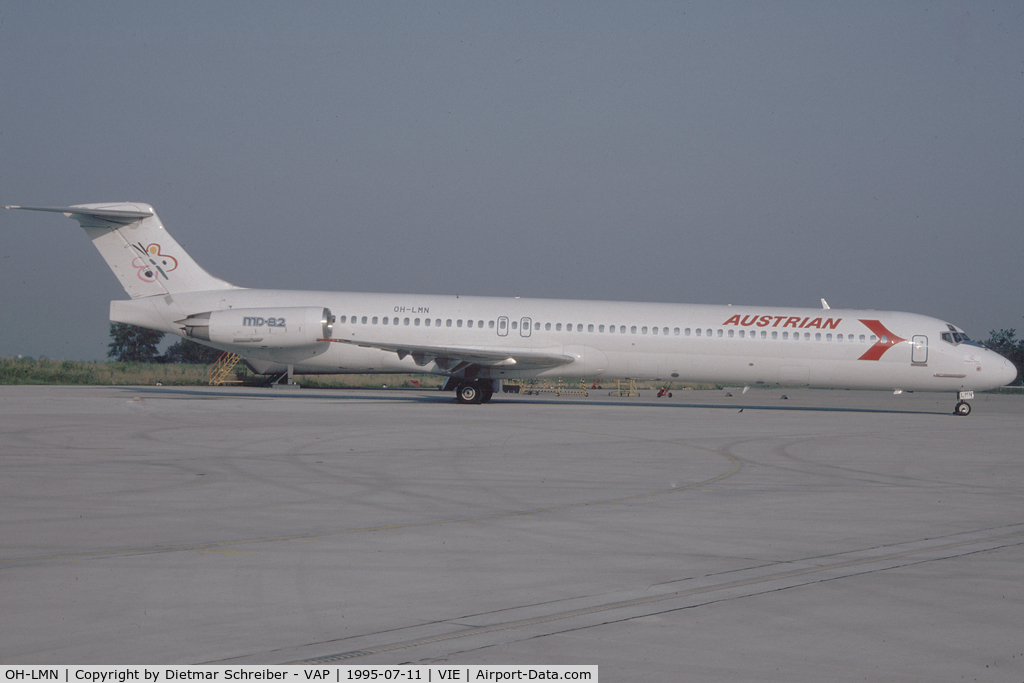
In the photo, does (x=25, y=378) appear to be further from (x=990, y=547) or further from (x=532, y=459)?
(x=990, y=547)

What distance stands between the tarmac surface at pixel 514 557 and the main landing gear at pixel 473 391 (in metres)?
12.9

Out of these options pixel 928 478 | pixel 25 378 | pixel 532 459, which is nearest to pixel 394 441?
pixel 532 459

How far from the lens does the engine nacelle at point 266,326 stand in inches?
1114

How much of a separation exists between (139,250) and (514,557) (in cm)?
2536

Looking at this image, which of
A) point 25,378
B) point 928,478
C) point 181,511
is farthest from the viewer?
point 25,378

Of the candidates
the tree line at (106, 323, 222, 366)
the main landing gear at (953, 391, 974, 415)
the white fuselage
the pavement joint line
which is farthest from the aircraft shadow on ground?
the tree line at (106, 323, 222, 366)

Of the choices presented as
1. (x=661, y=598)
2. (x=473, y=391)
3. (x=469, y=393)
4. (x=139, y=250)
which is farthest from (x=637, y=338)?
(x=661, y=598)

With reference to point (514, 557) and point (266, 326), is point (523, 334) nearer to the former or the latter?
point (266, 326)

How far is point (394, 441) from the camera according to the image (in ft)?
53.8

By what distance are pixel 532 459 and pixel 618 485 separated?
9.13 feet

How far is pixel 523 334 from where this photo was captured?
28719 mm

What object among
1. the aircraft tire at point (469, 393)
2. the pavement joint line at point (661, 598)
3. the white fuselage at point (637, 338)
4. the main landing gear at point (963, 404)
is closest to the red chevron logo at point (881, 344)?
the white fuselage at point (637, 338)

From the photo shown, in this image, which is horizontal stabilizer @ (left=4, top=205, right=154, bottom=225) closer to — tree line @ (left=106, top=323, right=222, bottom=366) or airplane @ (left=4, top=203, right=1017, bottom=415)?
airplane @ (left=4, top=203, right=1017, bottom=415)

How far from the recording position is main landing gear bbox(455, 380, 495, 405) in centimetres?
2903
